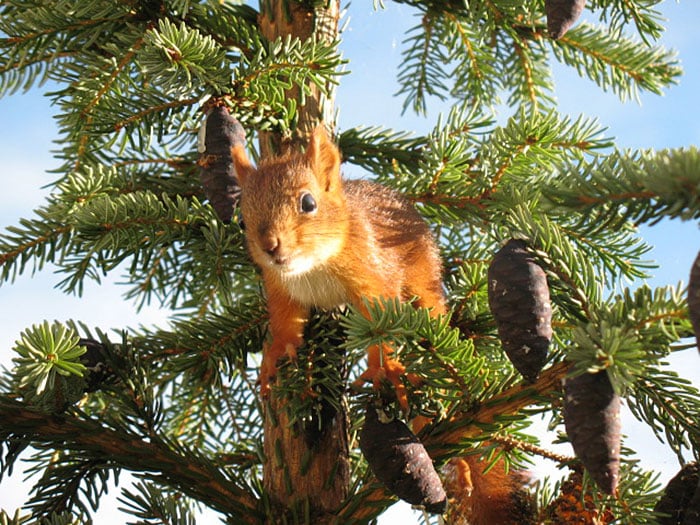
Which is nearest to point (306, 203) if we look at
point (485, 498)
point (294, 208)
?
point (294, 208)

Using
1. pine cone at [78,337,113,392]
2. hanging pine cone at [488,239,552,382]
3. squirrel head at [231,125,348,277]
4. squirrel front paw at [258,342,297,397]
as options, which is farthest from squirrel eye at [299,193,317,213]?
hanging pine cone at [488,239,552,382]

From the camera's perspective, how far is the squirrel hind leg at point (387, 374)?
1.05m

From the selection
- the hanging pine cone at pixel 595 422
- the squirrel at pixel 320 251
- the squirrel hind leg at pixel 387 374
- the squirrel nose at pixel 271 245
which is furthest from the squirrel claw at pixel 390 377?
the hanging pine cone at pixel 595 422

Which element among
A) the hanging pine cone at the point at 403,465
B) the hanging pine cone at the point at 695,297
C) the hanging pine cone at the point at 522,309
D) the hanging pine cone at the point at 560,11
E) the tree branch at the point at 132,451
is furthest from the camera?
the tree branch at the point at 132,451

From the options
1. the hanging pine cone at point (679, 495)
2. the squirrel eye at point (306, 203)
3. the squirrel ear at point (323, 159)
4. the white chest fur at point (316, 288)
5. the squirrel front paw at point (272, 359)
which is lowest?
the hanging pine cone at point (679, 495)

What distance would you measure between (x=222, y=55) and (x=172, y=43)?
11 cm

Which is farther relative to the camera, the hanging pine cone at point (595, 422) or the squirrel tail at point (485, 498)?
the squirrel tail at point (485, 498)

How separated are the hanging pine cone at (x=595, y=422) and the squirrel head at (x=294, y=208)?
60cm

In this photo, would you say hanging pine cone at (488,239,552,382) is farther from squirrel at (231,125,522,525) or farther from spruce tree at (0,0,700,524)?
squirrel at (231,125,522,525)

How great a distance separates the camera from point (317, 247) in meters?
1.27

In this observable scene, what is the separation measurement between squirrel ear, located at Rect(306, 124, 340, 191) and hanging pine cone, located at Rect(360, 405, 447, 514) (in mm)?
495

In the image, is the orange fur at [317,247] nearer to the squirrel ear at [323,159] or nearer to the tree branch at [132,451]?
the squirrel ear at [323,159]

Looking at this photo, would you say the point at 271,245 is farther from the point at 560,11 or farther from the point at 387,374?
the point at 560,11

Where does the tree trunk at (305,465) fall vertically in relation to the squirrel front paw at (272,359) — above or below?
below
